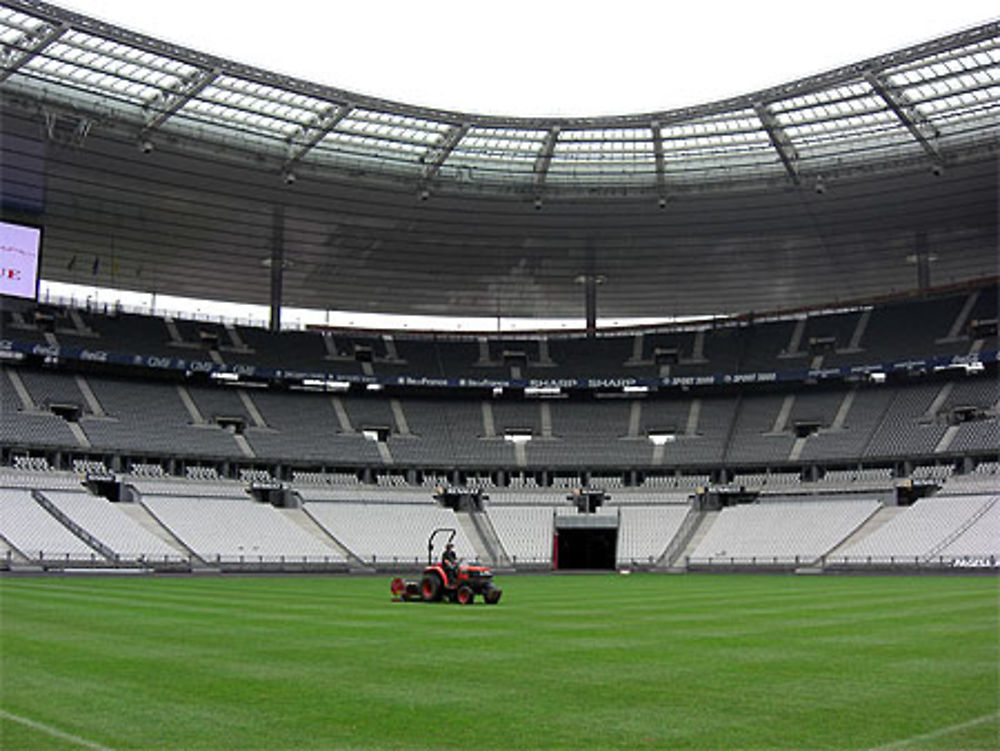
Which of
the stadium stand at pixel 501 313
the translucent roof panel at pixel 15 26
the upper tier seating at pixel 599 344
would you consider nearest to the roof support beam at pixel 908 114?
the stadium stand at pixel 501 313

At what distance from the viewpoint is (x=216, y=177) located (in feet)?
185

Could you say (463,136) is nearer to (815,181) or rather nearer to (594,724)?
(815,181)

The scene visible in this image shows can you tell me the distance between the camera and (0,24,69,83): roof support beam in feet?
141

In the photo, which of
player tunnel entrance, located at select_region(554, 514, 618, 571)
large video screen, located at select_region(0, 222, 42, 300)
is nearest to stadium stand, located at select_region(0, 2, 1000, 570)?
player tunnel entrance, located at select_region(554, 514, 618, 571)

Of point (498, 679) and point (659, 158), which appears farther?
point (659, 158)

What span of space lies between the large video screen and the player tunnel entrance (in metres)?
34.8

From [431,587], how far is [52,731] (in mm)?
18488

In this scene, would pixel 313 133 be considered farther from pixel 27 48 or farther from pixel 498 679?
pixel 498 679

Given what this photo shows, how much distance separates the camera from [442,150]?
2213 inches

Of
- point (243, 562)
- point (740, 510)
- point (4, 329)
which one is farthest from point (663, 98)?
point (4, 329)

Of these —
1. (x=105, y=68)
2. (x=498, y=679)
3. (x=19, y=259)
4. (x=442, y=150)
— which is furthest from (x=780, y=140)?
(x=498, y=679)

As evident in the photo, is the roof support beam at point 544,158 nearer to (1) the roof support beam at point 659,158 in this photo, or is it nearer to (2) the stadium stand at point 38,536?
(1) the roof support beam at point 659,158

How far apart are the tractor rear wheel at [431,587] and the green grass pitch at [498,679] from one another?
10.1ft

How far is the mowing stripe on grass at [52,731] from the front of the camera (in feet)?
27.5
